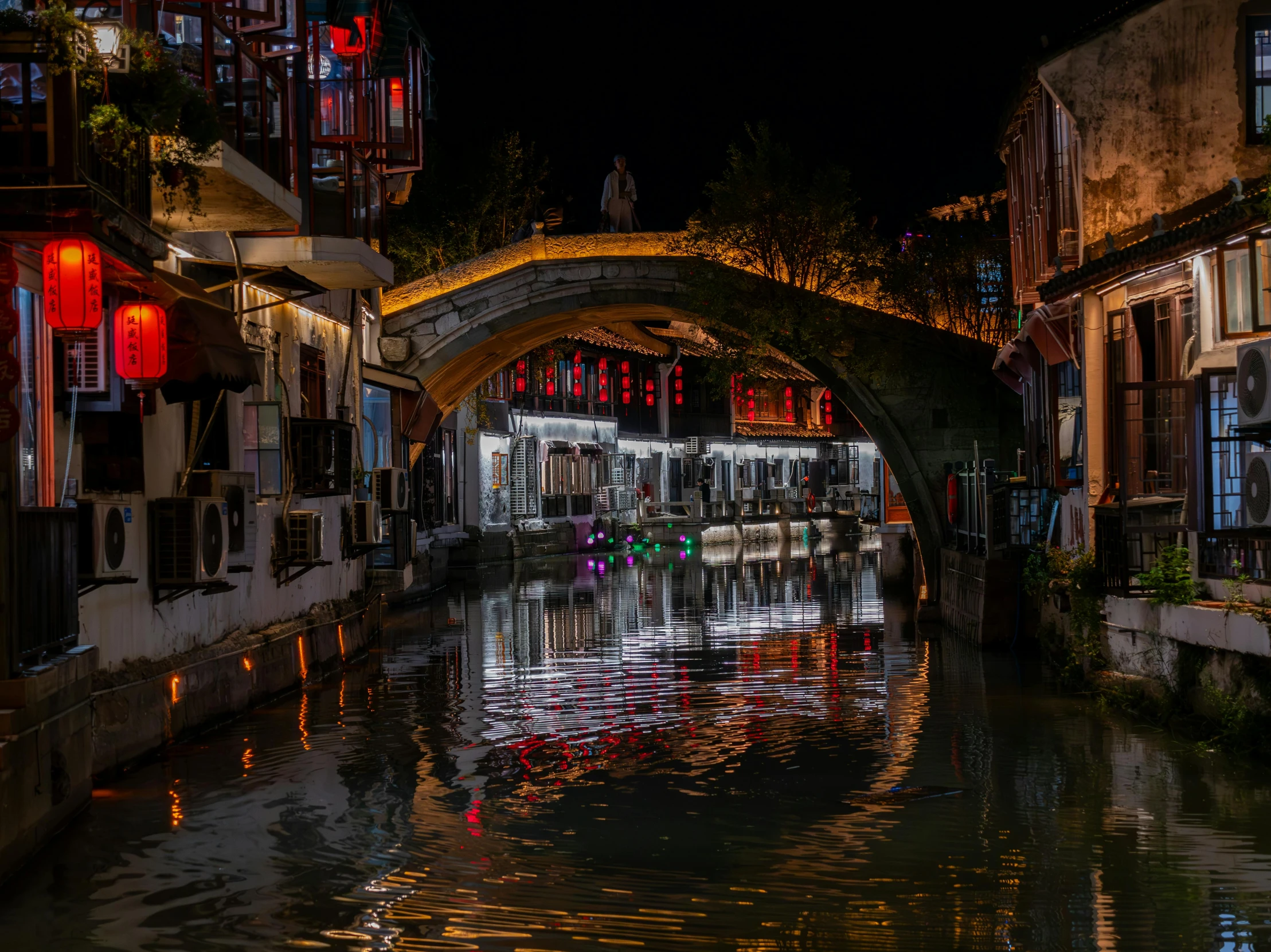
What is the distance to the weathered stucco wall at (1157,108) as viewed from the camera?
14.5 m

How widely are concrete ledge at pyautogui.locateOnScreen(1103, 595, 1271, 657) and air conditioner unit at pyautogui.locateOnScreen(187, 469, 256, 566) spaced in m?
7.74

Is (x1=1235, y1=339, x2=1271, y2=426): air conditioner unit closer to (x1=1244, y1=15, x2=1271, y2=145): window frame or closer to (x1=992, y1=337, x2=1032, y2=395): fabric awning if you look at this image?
(x1=1244, y1=15, x2=1271, y2=145): window frame

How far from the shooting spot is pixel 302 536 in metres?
15.3

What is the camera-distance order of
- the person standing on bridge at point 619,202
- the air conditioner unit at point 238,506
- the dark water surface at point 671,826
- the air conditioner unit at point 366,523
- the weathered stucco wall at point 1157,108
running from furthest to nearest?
the person standing on bridge at point 619,202
the air conditioner unit at point 366,523
the weathered stucco wall at point 1157,108
the air conditioner unit at point 238,506
the dark water surface at point 671,826

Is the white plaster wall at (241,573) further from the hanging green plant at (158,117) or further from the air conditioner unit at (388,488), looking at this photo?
the hanging green plant at (158,117)

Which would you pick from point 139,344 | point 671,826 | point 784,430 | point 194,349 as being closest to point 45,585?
point 139,344

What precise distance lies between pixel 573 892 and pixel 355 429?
507 inches

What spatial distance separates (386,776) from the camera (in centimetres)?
1054

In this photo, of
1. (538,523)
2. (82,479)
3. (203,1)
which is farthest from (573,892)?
(538,523)

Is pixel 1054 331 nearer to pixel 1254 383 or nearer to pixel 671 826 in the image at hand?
pixel 1254 383

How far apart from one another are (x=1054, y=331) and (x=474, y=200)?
22.1 metres

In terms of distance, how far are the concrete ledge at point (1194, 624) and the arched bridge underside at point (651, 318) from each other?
10151 millimetres

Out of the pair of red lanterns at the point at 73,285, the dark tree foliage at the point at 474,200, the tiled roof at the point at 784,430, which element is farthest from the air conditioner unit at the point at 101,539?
the tiled roof at the point at 784,430

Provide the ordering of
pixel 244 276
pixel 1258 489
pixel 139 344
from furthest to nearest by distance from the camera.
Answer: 1. pixel 244 276
2. pixel 139 344
3. pixel 1258 489
